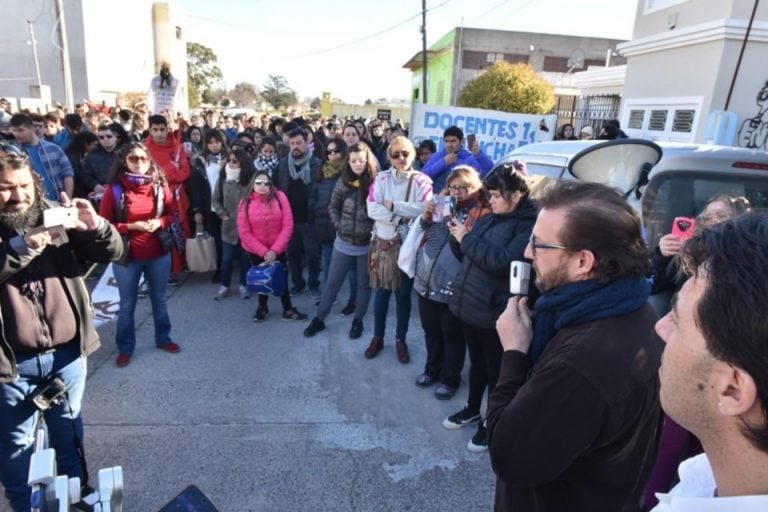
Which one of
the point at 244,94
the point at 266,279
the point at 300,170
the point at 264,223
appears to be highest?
the point at 244,94

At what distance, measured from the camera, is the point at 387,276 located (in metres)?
4.17

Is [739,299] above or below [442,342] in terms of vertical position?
above

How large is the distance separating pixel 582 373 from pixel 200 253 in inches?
198

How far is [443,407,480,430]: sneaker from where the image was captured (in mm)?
3295

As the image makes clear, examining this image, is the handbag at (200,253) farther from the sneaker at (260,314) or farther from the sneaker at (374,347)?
the sneaker at (374,347)

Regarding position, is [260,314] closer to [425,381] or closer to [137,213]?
[137,213]

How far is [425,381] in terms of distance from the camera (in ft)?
12.6

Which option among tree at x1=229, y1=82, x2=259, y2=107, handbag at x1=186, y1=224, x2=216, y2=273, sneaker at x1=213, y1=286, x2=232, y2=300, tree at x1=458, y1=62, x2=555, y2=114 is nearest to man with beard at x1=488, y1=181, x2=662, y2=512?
sneaker at x1=213, y1=286, x2=232, y2=300

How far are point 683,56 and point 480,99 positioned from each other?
44.8 feet

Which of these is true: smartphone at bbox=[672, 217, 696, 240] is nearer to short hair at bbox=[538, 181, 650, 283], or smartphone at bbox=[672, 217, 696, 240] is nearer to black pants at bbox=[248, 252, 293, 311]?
short hair at bbox=[538, 181, 650, 283]

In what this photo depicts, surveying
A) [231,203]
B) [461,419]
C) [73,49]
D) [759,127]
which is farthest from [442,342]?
[73,49]

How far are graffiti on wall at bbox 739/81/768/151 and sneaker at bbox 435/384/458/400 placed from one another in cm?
644

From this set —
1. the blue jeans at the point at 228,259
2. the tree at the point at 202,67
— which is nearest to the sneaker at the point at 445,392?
the blue jeans at the point at 228,259

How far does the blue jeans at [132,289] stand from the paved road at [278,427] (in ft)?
0.69
